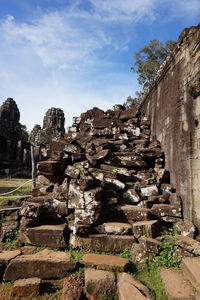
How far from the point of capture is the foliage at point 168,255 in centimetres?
319

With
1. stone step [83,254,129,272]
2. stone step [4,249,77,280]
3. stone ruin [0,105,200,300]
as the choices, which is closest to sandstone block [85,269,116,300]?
stone ruin [0,105,200,300]

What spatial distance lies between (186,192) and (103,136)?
3547 millimetres

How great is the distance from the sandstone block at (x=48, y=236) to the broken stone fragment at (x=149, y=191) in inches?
82.0

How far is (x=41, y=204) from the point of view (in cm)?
419

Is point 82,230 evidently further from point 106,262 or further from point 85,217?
point 106,262

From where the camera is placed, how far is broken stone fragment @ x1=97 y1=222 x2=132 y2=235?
3.70m

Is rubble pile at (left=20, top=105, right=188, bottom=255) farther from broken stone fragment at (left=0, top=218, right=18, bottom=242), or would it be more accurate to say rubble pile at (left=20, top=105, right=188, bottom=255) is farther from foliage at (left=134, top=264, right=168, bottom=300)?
broken stone fragment at (left=0, top=218, right=18, bottom=242)

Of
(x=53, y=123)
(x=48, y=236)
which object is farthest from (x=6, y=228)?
(x=53, y=123)

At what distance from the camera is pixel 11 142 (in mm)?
25344

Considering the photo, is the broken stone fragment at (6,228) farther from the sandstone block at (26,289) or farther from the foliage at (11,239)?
the sandstone block at (26,289)

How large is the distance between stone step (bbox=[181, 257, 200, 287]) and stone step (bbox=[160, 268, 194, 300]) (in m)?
0.07

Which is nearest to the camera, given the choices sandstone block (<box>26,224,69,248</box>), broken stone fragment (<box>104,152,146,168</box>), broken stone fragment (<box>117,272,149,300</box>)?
broken stone fragment (<box>117,272,149,300</box>)

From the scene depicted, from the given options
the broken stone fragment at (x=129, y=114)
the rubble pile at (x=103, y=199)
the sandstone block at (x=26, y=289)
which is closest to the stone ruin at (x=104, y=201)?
the rubble pile at (x=103, y=199)

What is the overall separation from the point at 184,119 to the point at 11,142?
2476 centimetres
